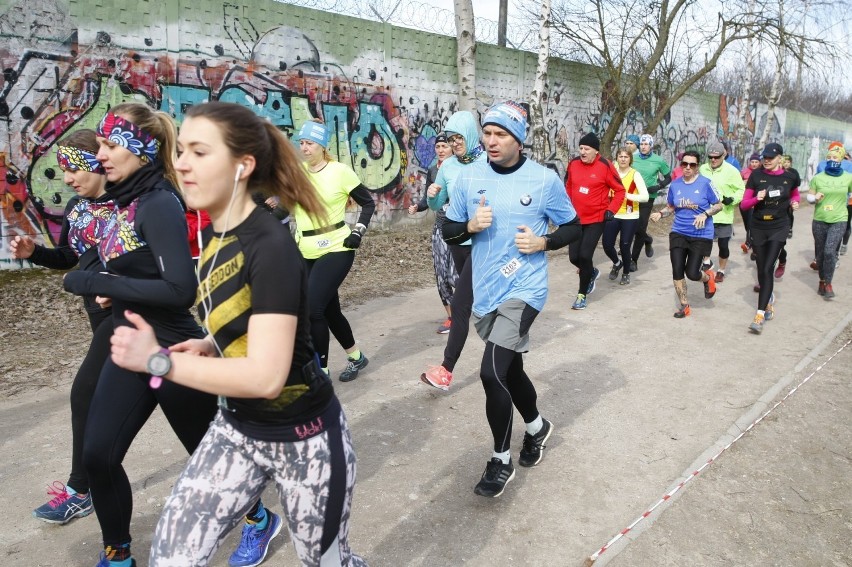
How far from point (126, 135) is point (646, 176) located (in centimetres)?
937

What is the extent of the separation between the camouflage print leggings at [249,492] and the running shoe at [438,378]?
3022 mm

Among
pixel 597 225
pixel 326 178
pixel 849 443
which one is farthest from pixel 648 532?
pixel 597 225

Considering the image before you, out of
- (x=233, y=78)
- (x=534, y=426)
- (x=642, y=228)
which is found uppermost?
(x=233, y=78)

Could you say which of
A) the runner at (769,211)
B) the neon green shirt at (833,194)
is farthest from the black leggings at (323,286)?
the neon green shirt at (833,194)

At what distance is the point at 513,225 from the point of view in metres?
3.93

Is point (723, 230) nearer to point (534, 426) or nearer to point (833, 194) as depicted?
point (833, 194)

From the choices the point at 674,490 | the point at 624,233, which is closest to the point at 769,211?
the point at 624,233

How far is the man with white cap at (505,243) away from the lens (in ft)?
12.6

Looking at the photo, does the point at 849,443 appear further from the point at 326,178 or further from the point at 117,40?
the point at 117,40

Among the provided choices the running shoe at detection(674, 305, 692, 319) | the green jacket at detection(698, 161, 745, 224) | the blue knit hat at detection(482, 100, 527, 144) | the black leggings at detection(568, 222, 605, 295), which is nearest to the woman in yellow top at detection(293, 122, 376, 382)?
the blue knit hat at detection(482, 100, 527, 144)

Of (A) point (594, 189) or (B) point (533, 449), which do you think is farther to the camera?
(A) point (594, 189)

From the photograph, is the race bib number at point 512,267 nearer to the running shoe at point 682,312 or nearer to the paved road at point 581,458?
the paved road at point 581,458

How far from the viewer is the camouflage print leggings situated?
2.08 m

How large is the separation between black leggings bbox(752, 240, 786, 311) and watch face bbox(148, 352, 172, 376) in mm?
7187
